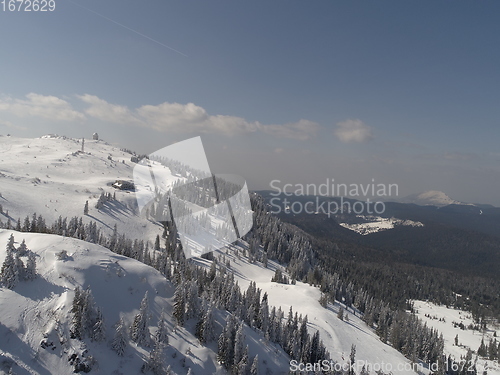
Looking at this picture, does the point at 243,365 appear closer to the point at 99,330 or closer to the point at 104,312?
the point at 99,330

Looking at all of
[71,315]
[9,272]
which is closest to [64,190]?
[9,272]

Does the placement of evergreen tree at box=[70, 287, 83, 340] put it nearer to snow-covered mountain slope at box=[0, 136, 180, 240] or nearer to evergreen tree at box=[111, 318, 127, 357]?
evergreen tree at box=[111, 318, 127, 357]

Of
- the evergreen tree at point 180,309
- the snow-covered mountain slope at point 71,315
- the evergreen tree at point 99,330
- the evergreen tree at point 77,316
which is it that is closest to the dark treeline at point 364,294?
the snow-covered mountain slope at point 71,315

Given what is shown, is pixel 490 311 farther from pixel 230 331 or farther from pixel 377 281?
pixel 230 331

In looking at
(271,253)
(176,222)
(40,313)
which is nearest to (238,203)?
(271,253)

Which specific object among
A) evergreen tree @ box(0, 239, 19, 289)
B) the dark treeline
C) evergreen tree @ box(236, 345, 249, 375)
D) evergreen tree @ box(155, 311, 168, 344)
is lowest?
the dark treeline

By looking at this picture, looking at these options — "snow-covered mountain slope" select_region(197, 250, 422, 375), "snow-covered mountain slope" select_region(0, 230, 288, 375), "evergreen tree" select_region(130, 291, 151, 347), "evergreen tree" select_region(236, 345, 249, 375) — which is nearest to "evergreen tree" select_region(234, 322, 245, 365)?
"evergreen tree" select_region(236, 345, 249, 375)

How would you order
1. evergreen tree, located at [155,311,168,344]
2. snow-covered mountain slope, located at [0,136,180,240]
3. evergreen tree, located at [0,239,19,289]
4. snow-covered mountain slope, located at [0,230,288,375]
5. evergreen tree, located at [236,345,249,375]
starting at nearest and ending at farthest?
snow-covered mountain slope, located at [0,230,288,375] → evergreen tree, located at [0,239,19,289] → evergreen tree, located at [155,311,168,344] → evergreen tree, located at [236,345,249,375] → snow-covered mountain slope, located at [0,136,180,240]
